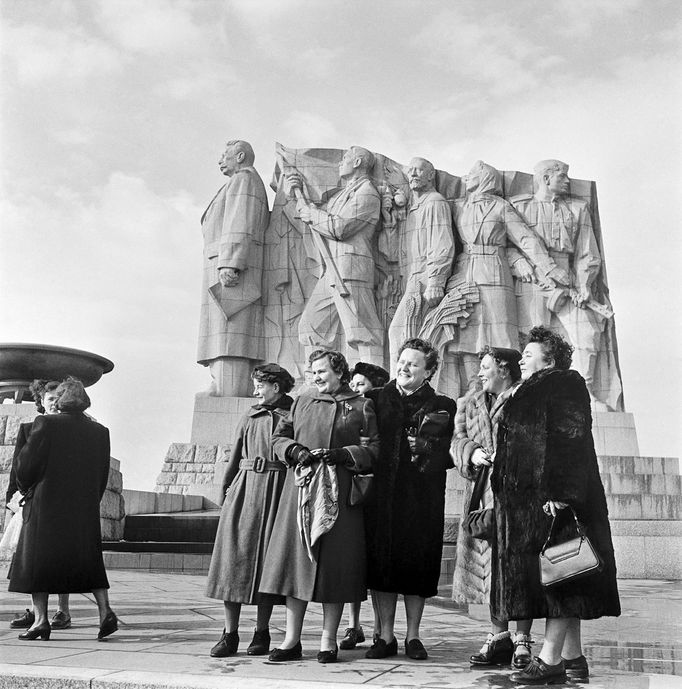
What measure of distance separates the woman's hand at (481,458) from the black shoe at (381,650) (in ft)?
2.95

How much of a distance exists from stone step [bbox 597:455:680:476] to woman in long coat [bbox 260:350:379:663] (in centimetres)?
907

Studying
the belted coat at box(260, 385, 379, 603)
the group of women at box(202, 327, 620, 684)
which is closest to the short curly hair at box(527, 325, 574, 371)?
the group of women at box(202, 327, 620, 684)

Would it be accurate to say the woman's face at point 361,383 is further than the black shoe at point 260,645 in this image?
Yes

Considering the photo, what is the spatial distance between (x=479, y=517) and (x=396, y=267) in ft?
39.2

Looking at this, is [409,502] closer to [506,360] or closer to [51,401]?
[506,360]

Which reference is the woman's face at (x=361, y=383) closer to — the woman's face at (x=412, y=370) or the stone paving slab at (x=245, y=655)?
the woman's face at (x=412, y=370)

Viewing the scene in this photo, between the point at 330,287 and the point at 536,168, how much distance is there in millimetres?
4609

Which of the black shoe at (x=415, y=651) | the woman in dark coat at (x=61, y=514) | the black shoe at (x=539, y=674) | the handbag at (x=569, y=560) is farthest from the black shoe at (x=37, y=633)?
the handbag at (x=569, y=560)

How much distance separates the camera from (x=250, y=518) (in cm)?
394

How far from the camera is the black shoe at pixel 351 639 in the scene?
13.1 ft

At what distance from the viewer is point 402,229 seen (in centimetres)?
1560

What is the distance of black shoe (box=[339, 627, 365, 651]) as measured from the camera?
401cm

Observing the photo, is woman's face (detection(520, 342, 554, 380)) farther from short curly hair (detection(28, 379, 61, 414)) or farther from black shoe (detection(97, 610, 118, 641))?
short curly hair (detection(28, 379, 61, 414))

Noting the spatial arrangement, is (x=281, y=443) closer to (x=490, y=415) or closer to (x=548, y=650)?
(x=490, y=415)
